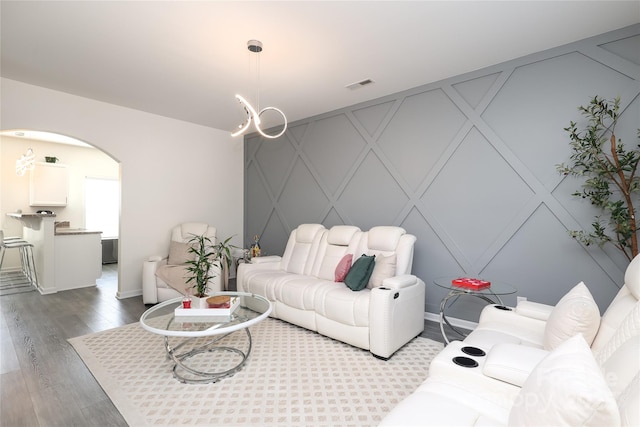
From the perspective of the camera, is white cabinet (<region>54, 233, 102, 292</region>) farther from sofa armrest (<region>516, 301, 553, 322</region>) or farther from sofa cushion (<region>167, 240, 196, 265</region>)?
sofa armrest (<region>516, 301, 553, 322</region>)

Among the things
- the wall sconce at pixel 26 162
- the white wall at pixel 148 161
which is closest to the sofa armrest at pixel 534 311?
the white wall at pixel 148 161

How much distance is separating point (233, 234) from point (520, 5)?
5044 millimetres

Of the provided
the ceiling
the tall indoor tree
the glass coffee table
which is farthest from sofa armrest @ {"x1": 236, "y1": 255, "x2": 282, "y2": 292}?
the tall indoor tree

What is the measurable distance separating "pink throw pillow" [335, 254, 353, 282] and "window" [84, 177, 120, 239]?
634 cm

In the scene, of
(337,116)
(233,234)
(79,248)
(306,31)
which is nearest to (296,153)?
(337,116)

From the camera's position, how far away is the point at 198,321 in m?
2.35

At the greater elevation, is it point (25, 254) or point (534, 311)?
point (534, 311)

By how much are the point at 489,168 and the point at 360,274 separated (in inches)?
68.2

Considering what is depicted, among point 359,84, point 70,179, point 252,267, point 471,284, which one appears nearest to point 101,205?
point 70,179

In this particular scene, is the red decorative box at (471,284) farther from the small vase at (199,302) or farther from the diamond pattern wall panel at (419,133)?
the small vase at (199,302)

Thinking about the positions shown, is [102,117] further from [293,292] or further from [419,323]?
[419,323]

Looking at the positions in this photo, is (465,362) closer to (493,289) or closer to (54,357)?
(493,289)

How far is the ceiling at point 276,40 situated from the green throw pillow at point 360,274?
79.6 inches

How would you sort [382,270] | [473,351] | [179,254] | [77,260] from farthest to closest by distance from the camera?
[77,260]
[179,254]
[382,270]
[473,351]
